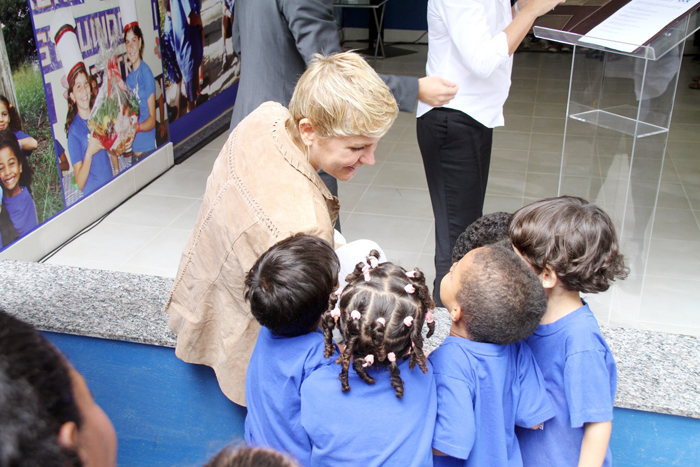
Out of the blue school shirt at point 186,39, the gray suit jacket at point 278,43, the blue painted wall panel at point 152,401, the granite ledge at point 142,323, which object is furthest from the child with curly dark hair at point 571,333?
the blue school shirt at point 186,39

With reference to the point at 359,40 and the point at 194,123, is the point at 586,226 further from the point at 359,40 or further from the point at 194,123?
the point at 359,40

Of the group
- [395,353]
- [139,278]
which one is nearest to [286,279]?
[395,353]

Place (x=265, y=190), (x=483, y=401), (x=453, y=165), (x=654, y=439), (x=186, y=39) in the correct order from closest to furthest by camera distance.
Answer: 1. (x=483, y=401)
2. (x=265, y=190)
3. (x=654, y=439)
4. (x=453, y=165)
5. (x=186, y=39)

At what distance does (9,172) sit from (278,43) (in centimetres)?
200

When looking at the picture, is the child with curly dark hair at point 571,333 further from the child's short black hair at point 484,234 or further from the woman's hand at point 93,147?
the woman's hand at point 93,147

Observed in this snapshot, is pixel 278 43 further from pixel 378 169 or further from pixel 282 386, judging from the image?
pixel 378 169

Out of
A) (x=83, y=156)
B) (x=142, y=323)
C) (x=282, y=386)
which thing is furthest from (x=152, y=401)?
(x=83, y=156)

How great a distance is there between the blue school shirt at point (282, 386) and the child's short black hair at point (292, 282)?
4 cm

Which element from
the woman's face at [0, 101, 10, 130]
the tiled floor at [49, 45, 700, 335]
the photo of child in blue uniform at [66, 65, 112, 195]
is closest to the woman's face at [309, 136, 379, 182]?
the tiled floor at [49, 45, 700, 335]

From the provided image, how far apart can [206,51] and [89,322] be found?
452cm

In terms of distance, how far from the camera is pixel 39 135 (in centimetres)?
351

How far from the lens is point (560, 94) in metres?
7.63

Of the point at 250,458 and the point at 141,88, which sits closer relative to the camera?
the point at 250,458

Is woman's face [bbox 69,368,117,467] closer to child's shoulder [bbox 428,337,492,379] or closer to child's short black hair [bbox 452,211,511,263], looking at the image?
child's shoulder [bbox 428,337,492,379]
